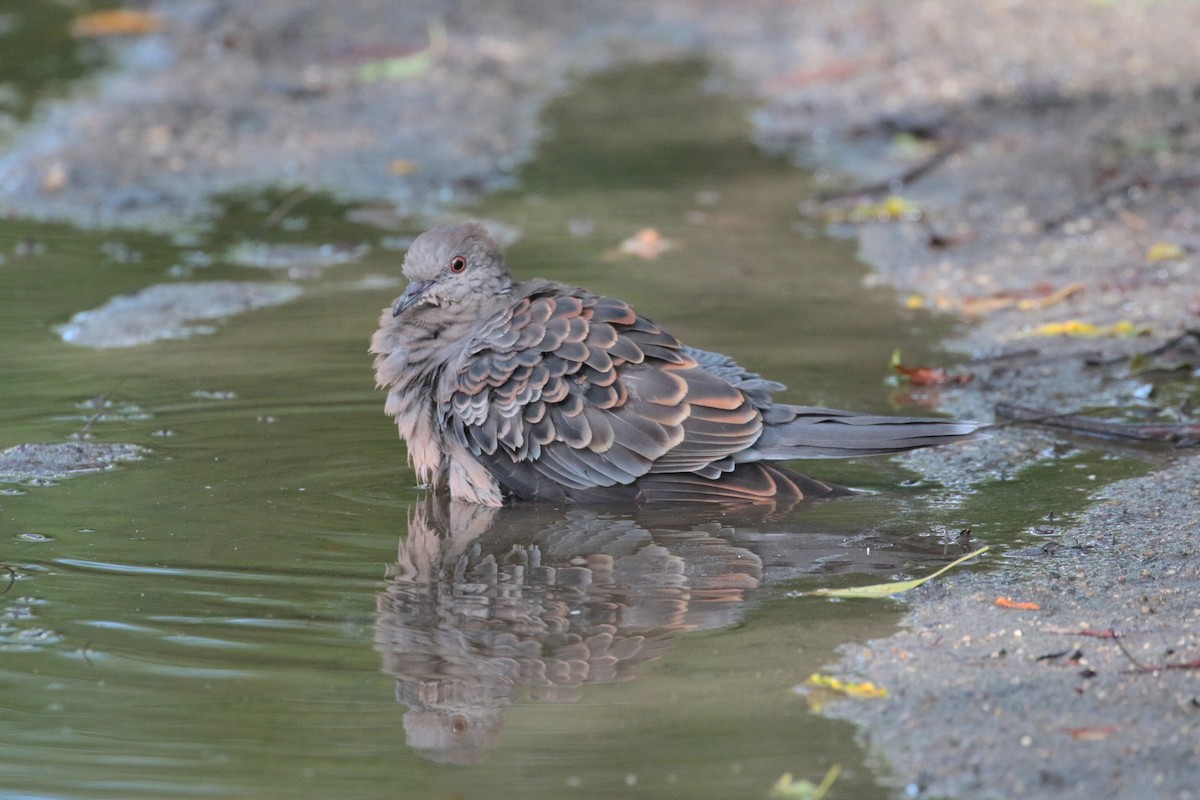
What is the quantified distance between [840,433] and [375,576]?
160cm

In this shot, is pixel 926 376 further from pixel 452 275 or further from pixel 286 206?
pixel 286 206

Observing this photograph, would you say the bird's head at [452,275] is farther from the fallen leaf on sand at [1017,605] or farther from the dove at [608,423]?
the fallen leaf on sand at [1017,605]

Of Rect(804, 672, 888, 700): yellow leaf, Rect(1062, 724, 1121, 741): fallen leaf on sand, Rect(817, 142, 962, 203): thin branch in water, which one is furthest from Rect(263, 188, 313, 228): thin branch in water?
Rect(1062, 724, 1121, 741): fallen leaf on sand

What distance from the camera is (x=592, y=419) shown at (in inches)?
208

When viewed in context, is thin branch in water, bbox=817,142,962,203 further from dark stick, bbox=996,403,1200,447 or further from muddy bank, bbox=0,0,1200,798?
dark stick, bbox=996,403,1200,447

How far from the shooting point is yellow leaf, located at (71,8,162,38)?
14414mm

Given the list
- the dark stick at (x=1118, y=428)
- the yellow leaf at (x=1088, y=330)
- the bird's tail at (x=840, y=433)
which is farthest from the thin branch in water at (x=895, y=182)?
the bird's tail at (x=840, y=433)

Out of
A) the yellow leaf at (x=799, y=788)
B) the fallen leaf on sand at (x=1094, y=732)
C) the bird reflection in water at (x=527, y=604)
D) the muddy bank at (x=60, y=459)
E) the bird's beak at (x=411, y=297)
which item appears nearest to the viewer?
the yellow leaf at (x=799, y=788)

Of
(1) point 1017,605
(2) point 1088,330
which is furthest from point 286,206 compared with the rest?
(1) point 1017,605

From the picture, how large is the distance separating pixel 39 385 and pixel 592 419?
253 centimetres

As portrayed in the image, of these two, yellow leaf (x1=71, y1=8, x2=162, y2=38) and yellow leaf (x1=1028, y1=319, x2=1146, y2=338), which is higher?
yellow leaf (x1=71, y1=8, x2=162, y2=38)

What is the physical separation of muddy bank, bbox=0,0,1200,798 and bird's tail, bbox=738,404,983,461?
1.73 ft

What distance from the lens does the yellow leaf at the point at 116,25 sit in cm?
1441

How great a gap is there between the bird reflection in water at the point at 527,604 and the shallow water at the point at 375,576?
1cm
